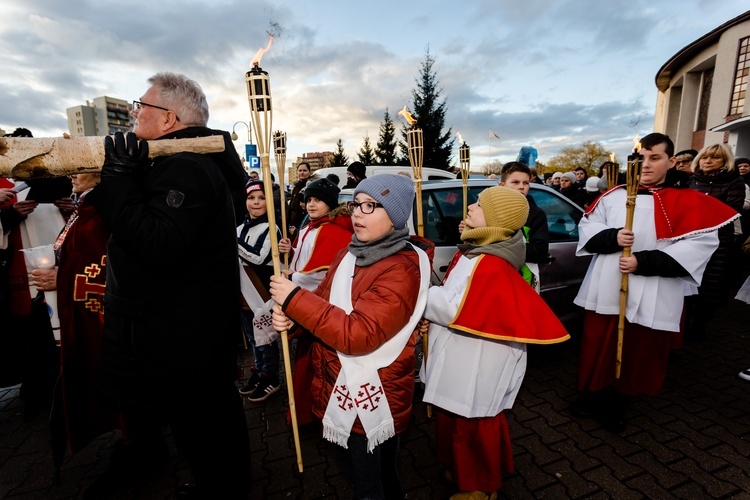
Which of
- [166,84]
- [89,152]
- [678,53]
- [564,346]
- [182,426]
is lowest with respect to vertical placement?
[564,346]

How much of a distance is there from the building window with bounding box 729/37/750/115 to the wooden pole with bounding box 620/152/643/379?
23.8m

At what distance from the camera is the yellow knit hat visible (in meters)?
2.15

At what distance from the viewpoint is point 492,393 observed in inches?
84.2

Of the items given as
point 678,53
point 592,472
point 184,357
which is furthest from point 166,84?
point 678,53

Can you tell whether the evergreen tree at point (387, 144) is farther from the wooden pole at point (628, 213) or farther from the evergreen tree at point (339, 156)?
the wooden pole at point (628, 213)

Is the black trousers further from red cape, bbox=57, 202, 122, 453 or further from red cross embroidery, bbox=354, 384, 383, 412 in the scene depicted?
red cross embroidery, bbox=354, 384, 383, 412

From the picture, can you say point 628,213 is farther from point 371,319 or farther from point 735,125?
point 735,125

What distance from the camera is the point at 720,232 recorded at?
4.68 metres

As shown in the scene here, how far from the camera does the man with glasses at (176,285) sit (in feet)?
5.11

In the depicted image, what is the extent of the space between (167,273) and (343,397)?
931 mm

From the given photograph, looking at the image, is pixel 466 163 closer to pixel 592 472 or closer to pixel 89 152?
pixel 592 472

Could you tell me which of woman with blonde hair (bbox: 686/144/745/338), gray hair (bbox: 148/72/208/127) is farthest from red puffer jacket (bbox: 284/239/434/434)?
woman with blonde hair (bbox: 686/144/745/338)

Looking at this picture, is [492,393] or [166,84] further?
[492,393]

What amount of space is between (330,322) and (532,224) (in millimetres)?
2508
